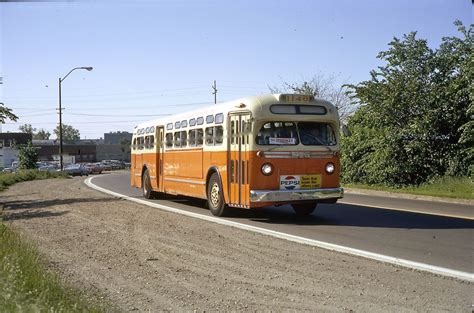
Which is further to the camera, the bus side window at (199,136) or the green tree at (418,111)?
the green tree at (418,111)

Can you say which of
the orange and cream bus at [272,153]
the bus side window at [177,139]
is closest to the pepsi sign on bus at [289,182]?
the orange and cream bus at [272,153]

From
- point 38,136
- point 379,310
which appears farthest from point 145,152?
point 38,136

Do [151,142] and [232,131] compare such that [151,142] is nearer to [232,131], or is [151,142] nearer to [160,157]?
[160,157]

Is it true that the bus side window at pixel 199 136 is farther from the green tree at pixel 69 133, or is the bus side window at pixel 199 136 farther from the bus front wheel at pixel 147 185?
the green tree at pixel 69 133

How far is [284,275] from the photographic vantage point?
741 cm

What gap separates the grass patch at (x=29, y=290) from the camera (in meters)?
5.00

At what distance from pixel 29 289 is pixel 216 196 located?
8457mm

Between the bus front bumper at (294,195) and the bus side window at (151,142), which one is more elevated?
the bus side window at (151,142)

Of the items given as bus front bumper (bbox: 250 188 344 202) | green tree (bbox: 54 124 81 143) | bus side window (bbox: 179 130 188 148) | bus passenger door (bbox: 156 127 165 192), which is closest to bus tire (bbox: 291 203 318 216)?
bus front bumper (bbox: 250 188 344 202)

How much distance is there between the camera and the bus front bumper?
12219 millimetres

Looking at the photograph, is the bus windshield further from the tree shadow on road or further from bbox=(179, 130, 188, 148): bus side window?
bbox=(179, 130, 188, 148): bus side window

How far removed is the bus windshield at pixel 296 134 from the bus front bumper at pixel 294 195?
1.08 meters

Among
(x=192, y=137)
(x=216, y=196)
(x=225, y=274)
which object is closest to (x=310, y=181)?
(x=216, y=196)

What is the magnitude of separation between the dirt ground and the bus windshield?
2.32 m
